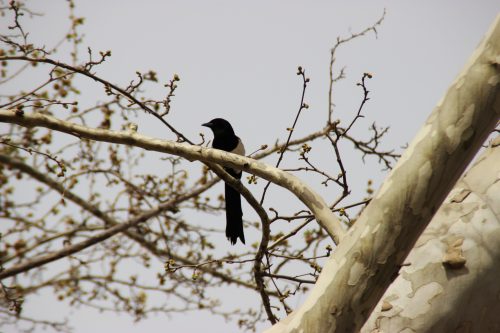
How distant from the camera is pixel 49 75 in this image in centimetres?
370

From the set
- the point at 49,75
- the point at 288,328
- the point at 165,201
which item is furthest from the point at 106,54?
the point at 165,201

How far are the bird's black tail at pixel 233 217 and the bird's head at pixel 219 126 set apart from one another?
0.97m

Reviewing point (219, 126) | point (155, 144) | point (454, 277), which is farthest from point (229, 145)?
point (454, 277)

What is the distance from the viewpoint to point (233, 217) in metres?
5.39

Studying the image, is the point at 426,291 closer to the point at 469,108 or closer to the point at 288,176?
the point at 469,108

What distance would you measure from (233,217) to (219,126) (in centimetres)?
133

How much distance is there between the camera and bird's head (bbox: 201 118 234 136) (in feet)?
20.5

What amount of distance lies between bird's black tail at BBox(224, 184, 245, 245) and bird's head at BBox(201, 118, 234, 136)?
3.19 feet

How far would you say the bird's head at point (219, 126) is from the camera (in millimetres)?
6238

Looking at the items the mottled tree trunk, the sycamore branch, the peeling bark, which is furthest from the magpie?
the mottled tree trunk

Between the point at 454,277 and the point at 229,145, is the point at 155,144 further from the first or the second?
the point at 229,145

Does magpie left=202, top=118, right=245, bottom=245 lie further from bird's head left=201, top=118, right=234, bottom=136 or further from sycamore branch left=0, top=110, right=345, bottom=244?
sycamore branch left=0, top=110, right=345, bottom=244

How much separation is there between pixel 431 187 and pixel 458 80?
400 millimetres

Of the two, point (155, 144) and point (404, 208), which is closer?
point (404, 208)
